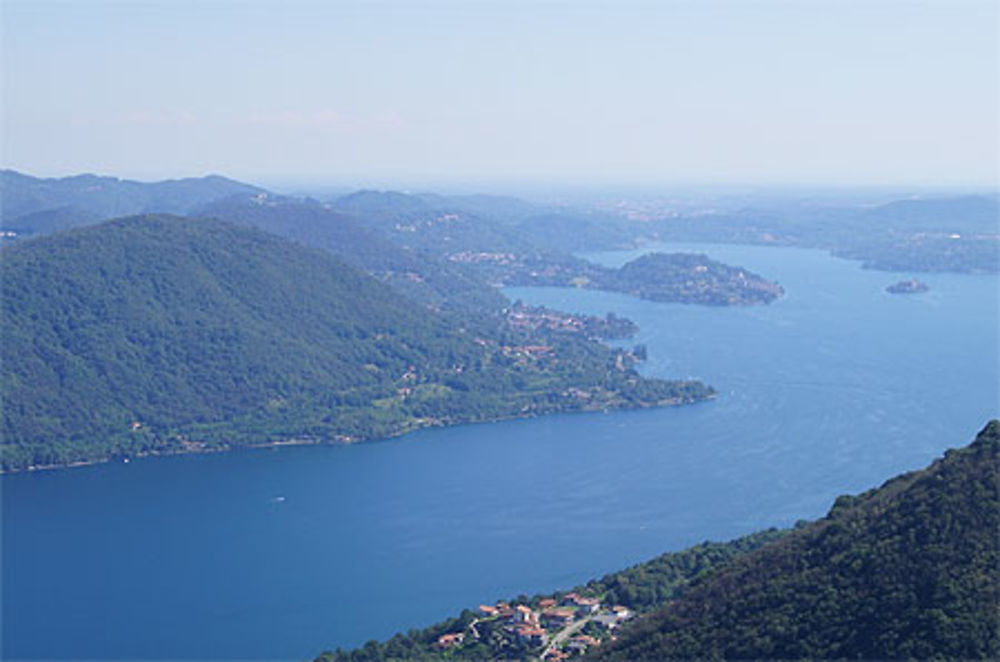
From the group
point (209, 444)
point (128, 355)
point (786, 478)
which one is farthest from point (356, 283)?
point (786, 478)

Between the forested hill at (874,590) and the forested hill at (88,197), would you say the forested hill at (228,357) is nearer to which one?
the forested hill at (874,590)

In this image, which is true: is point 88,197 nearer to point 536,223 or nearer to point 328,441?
point 536,223

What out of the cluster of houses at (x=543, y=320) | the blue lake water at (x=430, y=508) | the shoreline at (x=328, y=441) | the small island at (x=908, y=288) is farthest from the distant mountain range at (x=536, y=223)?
the blue lake water at (x=430, y=508)

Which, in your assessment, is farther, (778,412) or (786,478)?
(778,412)

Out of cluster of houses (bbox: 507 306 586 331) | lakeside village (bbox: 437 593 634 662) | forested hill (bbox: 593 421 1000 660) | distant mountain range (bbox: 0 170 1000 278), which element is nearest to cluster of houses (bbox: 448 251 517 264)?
distant mountain range (bbox: 0 170 1000 278)

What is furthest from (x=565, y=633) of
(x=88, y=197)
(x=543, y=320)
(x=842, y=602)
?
(x=88, y=197)

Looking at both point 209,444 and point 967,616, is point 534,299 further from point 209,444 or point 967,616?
point 967,616

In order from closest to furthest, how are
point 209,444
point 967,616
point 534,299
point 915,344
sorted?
point 967,616 < point 209,444 < point 915,344 < point 534,299
